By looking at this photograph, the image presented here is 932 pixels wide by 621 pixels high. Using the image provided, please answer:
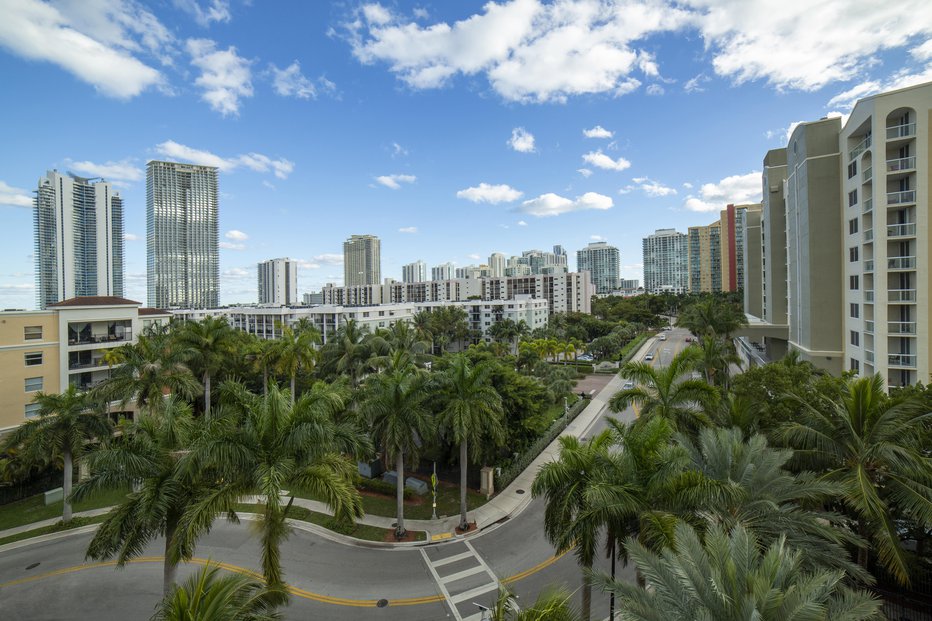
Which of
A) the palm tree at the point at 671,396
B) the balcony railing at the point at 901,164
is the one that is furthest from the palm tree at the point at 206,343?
the balcony railing at the point at 901,164

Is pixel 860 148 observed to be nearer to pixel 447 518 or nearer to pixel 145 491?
pixel 447 518

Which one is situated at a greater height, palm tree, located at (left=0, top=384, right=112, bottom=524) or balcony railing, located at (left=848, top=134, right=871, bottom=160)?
balcony railing, located at (left=848, top=134, right=871, bottom=160)

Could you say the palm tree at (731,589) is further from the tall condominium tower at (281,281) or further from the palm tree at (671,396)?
the tall condominium tower at (281,281)

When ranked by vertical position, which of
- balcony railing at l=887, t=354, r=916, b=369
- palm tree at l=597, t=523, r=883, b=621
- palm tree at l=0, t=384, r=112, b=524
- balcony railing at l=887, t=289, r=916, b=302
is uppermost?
balcony railing at l=887, t=289, r=916, b=302

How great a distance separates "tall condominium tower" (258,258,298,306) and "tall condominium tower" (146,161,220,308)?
19.8 m

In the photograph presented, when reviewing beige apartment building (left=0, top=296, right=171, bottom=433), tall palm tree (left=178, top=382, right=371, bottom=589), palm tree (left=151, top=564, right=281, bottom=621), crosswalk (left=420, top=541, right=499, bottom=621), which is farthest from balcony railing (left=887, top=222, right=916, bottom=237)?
beige apartment building (left=0, top=296, right=171, bottom=433)

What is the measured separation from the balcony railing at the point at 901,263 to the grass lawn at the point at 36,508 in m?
41.8

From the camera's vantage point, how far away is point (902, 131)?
73.3 feet

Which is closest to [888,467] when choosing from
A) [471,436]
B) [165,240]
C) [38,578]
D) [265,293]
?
Result: [471,436]

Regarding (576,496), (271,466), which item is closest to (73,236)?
(271,466)

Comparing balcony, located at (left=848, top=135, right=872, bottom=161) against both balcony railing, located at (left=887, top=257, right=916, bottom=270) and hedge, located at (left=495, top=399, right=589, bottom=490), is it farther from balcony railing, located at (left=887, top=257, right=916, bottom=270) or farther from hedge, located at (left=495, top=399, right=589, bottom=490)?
hedge, located at (left=495, top=399, right=589, bottom=490)

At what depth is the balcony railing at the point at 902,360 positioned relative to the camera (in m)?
22.2

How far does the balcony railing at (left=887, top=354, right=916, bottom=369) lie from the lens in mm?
22234

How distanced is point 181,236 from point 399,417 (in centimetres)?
15488
